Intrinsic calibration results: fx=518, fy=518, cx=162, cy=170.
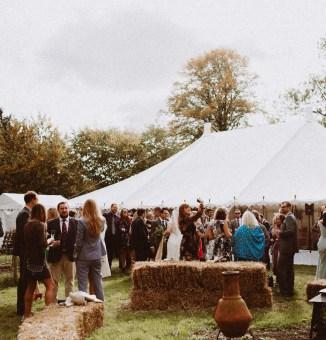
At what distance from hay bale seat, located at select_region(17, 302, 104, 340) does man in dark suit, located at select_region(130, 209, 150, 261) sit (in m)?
5.22

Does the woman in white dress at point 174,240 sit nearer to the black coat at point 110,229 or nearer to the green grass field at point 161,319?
the green grass field at point 161,319

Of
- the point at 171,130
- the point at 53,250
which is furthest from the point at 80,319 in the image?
the point at 171,130

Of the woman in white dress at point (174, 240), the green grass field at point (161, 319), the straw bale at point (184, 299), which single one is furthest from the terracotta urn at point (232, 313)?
the woman in white dress at point (174, 240)

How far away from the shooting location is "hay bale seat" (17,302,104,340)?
456cm

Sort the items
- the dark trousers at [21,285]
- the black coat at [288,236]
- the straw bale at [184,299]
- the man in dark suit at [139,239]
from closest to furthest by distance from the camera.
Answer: the dark trousers at [21,285], the straw bale at [184,299], the black coat at [288,236], the man in dark suit at [139,239]

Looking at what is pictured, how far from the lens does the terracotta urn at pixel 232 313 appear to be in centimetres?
550

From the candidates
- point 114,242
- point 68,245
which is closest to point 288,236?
point 68,245

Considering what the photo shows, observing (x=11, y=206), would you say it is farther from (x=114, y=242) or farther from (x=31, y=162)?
(x=114, y=242)

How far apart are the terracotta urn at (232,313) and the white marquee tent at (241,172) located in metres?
7.33

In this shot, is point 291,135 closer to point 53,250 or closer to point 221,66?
point 53,250

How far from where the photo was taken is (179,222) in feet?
28.8

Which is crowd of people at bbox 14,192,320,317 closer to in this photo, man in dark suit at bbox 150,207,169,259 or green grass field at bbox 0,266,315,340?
man in dark suit at bbox 150,207,169,259

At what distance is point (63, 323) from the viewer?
5051mm

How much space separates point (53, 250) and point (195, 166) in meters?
9.22
